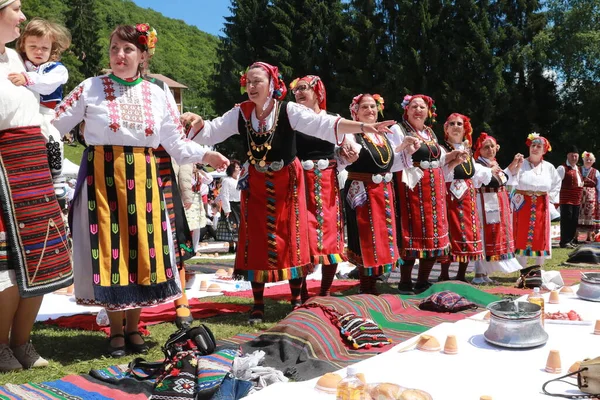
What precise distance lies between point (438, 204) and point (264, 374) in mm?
3634

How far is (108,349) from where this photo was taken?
3.90 m

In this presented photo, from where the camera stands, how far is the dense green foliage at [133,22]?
5685cm

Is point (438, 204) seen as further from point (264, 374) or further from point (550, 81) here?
point (550, 81)

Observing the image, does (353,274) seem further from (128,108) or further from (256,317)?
(128,108)

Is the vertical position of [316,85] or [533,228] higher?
[316,85]

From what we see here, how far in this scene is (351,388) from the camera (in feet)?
8.51

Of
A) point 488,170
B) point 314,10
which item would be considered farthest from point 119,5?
point 488,170

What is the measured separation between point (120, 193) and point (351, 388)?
1948mm

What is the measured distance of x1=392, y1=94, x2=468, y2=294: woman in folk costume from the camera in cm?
619

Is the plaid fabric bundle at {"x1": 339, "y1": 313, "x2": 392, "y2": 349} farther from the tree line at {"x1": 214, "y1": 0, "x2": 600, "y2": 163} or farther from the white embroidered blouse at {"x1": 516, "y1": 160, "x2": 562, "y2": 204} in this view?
the tree line at {"x1": 214, "y1": 0, "x2": 600, "y2": 163}

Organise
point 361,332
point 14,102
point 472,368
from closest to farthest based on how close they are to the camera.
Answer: point 472,368
point 14,102
point 361,332

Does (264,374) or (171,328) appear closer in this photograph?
(264,374)

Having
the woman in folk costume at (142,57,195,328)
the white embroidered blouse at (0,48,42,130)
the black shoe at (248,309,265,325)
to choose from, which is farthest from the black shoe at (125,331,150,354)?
the white embroidered blouse at (0,48,42,130)

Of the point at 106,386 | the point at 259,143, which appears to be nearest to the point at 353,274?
the point at 259,143
